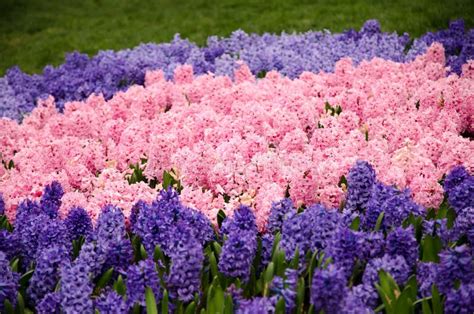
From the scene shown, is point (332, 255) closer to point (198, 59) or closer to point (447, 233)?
point (447, 233)

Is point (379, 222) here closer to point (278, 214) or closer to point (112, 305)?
point (278, 214)

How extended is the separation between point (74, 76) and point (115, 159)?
3.40m

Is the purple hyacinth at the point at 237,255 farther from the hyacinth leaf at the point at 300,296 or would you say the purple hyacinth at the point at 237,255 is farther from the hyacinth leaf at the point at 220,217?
the hyacinth leaf at the point at 220,217

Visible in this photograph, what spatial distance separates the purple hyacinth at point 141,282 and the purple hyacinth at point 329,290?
0.75m

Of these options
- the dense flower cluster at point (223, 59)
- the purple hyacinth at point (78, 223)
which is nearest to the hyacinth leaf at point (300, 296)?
the purple hyacinth at point (78, 223)

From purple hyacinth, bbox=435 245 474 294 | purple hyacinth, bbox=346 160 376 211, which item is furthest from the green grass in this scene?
purple hyacinth, bbox=435 245 474 294

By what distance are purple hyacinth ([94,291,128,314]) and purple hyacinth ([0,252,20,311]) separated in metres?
0.51

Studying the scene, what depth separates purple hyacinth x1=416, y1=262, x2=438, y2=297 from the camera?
113 inches

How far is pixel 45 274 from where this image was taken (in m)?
3.21

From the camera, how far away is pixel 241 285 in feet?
10.2

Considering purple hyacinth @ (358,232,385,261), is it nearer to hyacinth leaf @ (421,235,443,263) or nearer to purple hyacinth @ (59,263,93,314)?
hyacinth leaf @ (421,235,443,263)

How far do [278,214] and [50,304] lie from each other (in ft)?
4.23

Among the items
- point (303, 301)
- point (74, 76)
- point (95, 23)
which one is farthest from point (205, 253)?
point (95, 23)

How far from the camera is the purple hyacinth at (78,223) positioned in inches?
145
